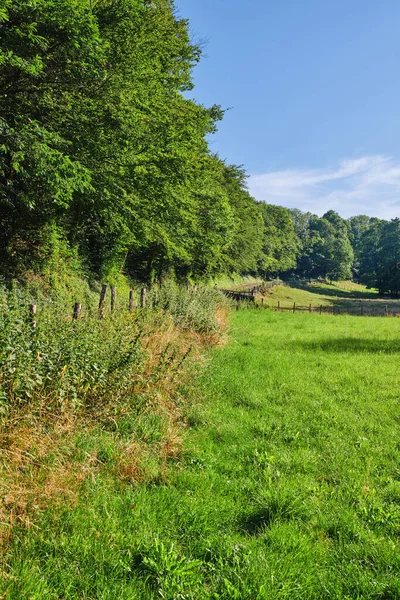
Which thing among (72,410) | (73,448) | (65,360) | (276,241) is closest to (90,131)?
(65,360)

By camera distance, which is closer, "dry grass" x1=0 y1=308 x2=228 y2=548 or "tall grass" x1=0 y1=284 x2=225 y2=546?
"dry grass" x1=0 y1=308 x2=228 y2=548

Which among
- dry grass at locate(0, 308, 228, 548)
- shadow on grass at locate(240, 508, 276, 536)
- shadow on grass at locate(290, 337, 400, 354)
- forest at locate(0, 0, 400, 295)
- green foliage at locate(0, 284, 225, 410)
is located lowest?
shadow on grass at locate(240, 508, 276, 536)

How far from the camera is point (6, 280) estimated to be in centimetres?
1144

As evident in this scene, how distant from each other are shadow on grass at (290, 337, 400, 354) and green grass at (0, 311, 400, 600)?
6.65 metres

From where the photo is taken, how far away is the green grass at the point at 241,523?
273 centimetres

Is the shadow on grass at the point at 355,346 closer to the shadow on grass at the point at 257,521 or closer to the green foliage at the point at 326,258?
the shadow on grass at the point at 257,521

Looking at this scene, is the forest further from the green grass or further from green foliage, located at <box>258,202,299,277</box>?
green foliage, located at <box>258,202,299,277</box>

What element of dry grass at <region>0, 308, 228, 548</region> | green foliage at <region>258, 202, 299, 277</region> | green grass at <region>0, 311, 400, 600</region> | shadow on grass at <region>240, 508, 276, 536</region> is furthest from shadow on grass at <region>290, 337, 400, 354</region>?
green foliage at <region>258, 202, 299, 277</region>

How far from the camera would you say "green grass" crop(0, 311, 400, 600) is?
273 cm

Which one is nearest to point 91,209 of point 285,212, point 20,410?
point 20,410

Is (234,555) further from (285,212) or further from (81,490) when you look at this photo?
(285,212)

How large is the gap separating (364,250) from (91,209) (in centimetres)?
10735

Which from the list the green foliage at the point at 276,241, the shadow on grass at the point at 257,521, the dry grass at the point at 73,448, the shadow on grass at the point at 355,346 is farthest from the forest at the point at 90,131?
the green foliage at the point at 276,241

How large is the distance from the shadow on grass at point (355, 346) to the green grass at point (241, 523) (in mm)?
6654
